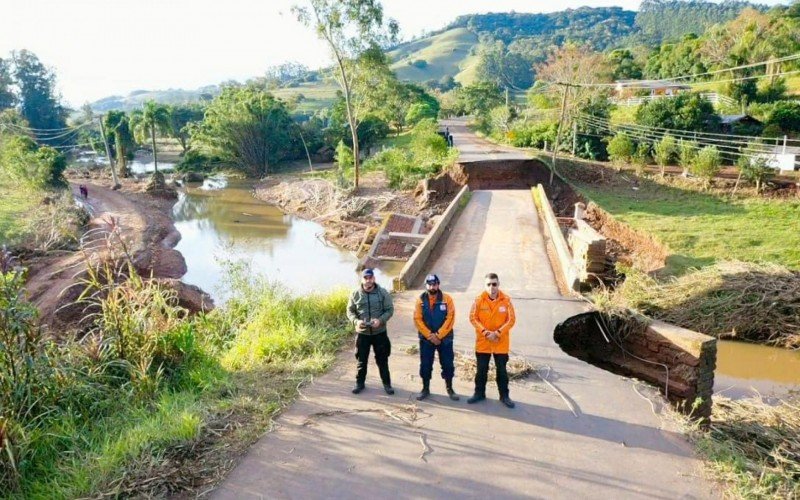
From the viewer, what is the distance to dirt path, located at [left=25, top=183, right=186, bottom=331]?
12664 millimetres

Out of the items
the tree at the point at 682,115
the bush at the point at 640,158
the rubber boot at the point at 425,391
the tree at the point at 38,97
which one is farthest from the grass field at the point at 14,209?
the tree at the point at 38,97

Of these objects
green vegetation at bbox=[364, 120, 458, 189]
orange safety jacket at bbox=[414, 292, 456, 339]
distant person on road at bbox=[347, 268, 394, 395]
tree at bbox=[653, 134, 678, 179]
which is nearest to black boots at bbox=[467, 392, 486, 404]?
orange safety jacket at bbox=[414, 292, 456, 339]

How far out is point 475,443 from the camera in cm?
491

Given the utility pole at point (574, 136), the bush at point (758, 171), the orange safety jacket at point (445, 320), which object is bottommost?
the orange safety jacket at point (445, 320)

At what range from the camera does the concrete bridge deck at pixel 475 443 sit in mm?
4320

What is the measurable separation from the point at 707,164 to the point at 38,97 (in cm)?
6742

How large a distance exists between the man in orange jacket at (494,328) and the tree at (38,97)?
66078 mm

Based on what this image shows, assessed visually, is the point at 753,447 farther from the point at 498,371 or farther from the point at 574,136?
the point at 574,136

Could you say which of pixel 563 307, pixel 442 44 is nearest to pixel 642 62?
pixel 563 307

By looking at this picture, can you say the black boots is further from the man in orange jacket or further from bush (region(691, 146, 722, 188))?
bush (region(691, 146, 722, 188))

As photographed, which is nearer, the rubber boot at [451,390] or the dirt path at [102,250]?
the rubber boot at [451,390]

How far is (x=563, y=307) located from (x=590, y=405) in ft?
9.80

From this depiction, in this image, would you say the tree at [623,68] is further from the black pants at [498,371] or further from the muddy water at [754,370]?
the black pants at [498,371]

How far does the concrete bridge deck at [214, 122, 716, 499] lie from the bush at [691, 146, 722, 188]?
16.5 m
